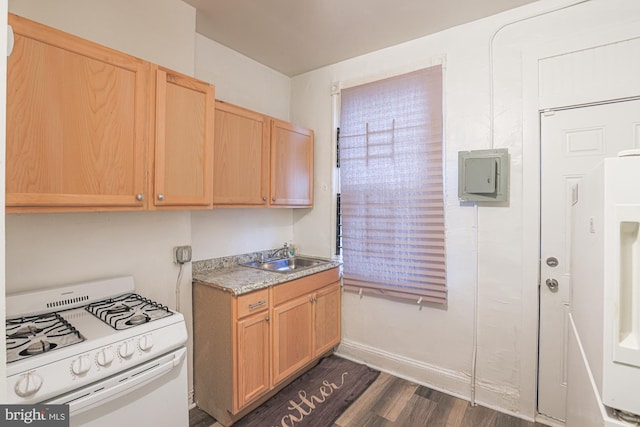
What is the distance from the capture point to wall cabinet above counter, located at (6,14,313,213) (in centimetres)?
119

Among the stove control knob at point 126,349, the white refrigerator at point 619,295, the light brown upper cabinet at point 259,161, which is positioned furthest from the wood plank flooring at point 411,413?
the light brown upper cabinet at point 259,161

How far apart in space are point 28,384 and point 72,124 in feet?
3.33

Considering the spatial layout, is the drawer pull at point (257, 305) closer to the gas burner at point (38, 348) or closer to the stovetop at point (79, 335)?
the stovetop at point (79, 335)

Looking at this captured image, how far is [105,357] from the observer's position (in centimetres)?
120

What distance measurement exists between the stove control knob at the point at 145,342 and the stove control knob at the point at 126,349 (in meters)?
0.03

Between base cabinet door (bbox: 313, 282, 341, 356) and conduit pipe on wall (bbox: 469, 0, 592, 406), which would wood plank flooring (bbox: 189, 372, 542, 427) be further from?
base cabinet door (bbox: 313, 282, 341, 356)

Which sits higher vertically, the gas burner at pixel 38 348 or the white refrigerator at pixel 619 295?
the white refrigerator at pixel 619 295

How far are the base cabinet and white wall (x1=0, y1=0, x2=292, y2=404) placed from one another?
17cm

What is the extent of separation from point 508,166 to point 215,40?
242 centimetres

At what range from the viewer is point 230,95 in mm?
2596

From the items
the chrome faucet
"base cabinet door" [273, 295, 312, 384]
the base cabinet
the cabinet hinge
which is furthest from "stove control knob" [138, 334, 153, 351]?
the chrome faucet

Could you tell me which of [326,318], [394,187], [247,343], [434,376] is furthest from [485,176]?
[247,343]

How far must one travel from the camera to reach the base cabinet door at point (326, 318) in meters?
2.51

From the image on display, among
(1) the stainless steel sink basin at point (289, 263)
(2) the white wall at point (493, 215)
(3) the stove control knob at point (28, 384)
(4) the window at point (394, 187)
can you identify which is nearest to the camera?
(3) the stove control knob at point (28, 384)
